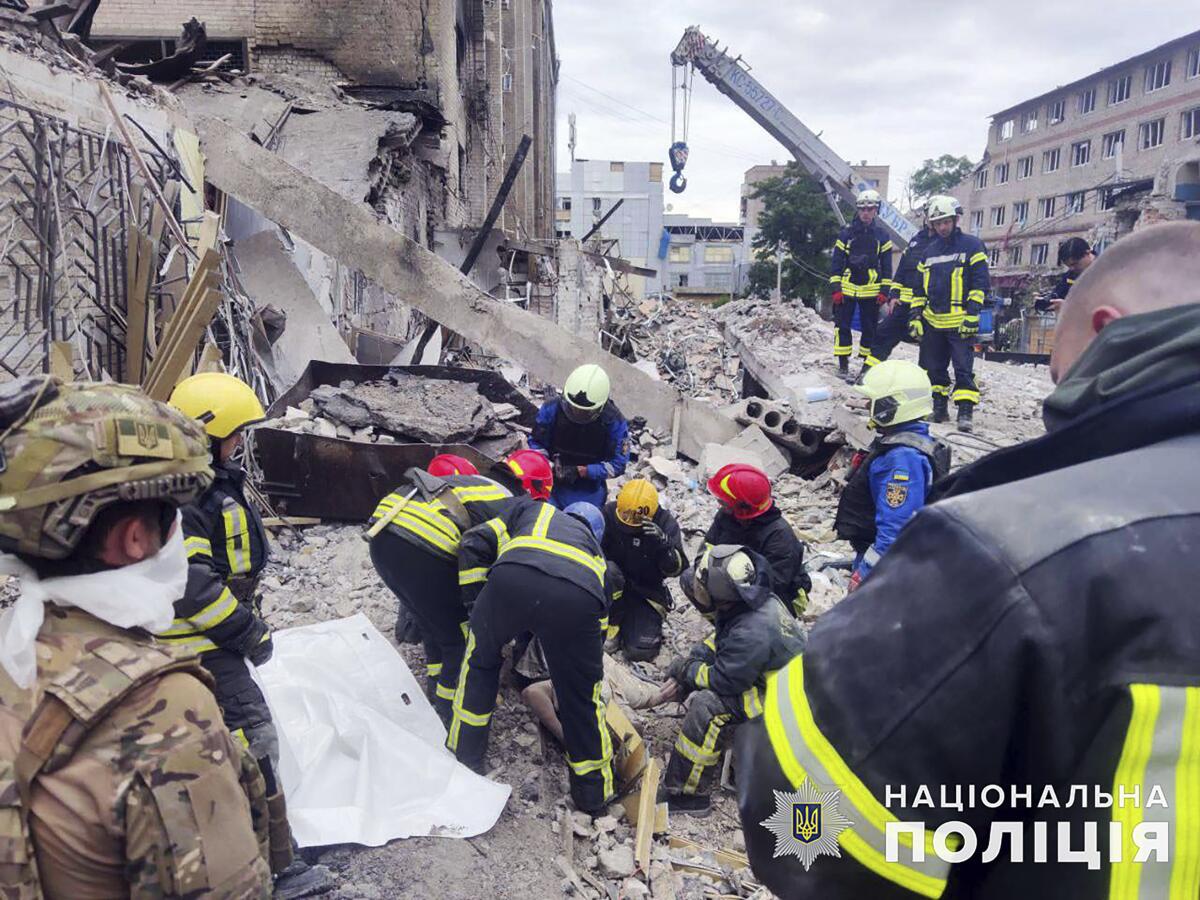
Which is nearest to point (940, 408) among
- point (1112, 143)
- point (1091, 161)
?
point (1112, 143)

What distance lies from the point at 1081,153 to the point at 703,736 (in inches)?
1471

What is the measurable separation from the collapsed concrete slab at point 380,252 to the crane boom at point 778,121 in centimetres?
703

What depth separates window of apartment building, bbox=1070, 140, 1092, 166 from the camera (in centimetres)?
3172

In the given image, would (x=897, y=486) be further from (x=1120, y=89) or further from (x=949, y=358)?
(x=1120, y=89)

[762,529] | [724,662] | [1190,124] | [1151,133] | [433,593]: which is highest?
[1151,133]

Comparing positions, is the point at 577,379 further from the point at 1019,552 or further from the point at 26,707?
the point at 1019,552

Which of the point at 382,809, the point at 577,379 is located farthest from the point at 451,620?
the point at 577,379

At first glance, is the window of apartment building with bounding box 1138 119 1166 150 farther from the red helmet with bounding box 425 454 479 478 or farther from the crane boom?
the red helmet with bounding box 425 454 479 478

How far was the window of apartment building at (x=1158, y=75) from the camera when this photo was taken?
2782cm

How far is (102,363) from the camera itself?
5.34 metres

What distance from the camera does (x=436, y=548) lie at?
348 centimetres

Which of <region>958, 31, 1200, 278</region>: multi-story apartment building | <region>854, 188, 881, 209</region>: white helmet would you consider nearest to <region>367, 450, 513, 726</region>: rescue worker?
<region>854, 188, 881, 209</region>: white helmet

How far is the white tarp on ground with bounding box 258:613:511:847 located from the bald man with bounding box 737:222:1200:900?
7.86 ft

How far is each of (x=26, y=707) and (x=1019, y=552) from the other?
1330 millimetres
